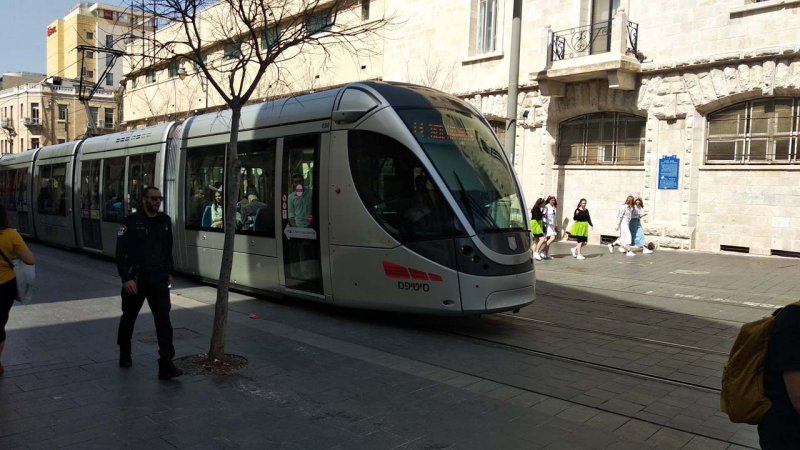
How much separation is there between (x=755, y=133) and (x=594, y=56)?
4.89m

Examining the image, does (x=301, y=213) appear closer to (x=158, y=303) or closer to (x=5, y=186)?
(x=158, y=303)

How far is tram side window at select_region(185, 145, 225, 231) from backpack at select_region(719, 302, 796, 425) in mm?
9120

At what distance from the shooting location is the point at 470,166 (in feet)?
25.6

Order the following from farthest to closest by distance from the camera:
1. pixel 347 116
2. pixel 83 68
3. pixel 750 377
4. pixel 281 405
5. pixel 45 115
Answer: pixel 45 115
pixel 83 68
pixel 347 116
pixel 281 405
pixel 750 377

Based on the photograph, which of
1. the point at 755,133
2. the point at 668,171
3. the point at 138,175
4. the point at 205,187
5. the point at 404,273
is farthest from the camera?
the point at 668,171

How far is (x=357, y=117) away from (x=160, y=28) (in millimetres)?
2807

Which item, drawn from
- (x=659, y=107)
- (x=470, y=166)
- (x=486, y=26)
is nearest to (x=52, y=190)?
(x=470, y=166)

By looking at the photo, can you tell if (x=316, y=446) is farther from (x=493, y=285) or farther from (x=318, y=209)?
(x=318, y=209)

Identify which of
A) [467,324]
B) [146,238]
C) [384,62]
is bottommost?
[467,324]

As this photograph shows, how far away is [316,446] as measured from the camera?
4309 mm

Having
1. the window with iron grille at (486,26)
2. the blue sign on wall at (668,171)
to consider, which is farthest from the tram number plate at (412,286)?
the window with iron grille at (486,26)

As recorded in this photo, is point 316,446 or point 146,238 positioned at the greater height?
point 146,238

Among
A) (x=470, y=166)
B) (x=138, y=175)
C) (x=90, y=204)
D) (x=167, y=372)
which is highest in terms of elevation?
(x=470, y=166)

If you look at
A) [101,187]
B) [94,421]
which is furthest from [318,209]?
[101,187]
